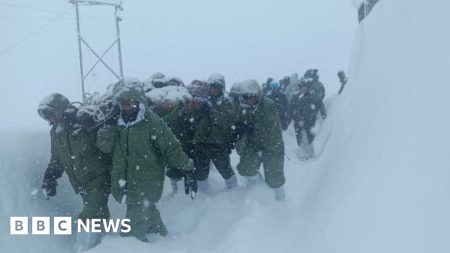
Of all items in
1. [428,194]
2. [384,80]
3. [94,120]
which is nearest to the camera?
[428,194]

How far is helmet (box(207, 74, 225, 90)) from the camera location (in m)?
5.90

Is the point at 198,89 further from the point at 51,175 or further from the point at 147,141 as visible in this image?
the point at 51,175

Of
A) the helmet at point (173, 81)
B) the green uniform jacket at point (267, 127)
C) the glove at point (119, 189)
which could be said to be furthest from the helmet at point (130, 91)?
the helmet at point (173, 81)

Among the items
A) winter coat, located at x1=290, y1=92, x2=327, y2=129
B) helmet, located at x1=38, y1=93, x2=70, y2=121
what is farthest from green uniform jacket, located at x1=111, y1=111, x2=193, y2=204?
winter coat, located at x1=290, y1=92, x2=327, y2=129

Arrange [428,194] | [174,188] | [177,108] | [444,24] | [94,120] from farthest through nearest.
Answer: [174,188], [177,108], [94,120], [444,24], [428,194]

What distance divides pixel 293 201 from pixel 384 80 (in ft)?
6.68

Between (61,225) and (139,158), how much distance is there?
1.44m

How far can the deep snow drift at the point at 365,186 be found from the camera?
299 cm

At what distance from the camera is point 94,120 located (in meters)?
4.67

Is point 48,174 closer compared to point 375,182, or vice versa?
point 375,182

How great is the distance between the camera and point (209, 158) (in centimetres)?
607

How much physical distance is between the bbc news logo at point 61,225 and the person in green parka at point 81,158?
2.8 inches

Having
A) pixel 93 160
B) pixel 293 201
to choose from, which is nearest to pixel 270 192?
pixel 293 201

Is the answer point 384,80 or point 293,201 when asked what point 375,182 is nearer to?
point 384,80
